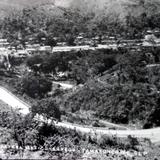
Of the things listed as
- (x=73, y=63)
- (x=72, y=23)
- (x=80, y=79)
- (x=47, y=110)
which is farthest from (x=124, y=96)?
(x=72, y=23)

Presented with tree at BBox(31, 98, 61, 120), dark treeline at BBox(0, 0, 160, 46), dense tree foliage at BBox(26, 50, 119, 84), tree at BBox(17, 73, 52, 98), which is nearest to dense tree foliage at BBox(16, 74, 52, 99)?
A: tree at BBox(17, 73, 52, 98)

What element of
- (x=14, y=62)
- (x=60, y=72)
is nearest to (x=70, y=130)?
(x=60, y=72)

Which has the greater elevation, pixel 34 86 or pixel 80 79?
pixel 34 86

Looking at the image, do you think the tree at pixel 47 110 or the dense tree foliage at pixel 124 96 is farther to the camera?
the dense tree foliage at pixel 124 96

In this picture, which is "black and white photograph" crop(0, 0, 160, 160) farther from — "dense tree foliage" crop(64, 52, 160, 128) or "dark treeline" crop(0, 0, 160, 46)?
"dark treeline" crop(0, 0, 160, 46)

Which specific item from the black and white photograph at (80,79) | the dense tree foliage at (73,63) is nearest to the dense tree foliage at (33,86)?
the black and white photograph at (80,79)

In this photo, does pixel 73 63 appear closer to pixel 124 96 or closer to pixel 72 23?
pixel 124 96

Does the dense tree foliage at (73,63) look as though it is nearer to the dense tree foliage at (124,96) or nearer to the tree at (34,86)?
the dense tree foliage at (124,96)

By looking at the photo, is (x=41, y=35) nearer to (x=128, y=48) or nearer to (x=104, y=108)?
(x=128, y=48)
